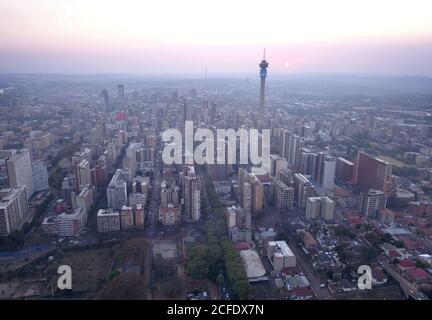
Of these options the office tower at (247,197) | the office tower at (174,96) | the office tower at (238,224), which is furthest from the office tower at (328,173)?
the office tower at (174,96)

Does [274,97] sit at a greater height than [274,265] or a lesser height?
greater

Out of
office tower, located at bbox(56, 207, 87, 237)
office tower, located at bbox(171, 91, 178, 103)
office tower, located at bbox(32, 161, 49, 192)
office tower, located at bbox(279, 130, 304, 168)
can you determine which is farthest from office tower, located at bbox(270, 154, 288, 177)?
office tower, located at bbox(171, 91, 178, 103)

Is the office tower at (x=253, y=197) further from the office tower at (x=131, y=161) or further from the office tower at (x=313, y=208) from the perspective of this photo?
the office tower at (x=131, y=161)

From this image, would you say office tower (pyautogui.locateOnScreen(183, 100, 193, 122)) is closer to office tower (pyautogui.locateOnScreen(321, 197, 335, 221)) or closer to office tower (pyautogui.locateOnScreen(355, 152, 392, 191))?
office tower (pyautogui.locateOnScreen(355, 152, 392, 191))

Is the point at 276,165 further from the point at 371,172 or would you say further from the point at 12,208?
the point at 12,208
